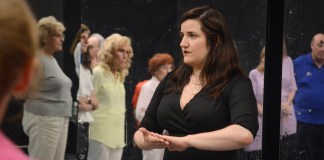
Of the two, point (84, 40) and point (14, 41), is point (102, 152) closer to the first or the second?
point (84, 40)

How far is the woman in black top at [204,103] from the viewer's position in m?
2.80

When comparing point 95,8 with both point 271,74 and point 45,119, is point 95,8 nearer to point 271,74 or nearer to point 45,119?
point 45,119

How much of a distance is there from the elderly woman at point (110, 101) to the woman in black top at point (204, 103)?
1.62 meters

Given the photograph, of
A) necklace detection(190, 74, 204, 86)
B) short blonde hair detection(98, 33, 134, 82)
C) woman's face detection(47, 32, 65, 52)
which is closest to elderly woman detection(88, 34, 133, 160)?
short blonde hair detection(98, 33, 134, 82)

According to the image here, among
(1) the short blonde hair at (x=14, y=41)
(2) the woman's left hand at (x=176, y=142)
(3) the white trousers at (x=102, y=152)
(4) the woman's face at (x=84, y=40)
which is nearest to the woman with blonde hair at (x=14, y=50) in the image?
(1) the short blonde hair at (x=14, y=41)

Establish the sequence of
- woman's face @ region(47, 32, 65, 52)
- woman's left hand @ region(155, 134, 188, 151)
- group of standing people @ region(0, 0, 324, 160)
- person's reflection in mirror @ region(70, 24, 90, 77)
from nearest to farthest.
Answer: group of standing people @ region(0, 0, 324, 160) → woman's left hand @ region(155, 134, 188, 151) → woman's face @ region(47, 32, 65, 52) → person's reflection in mirror @ region(70, 24, 90, 77)

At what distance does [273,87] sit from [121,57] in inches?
50.3

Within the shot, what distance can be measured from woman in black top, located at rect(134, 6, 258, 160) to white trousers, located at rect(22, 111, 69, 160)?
1.27m

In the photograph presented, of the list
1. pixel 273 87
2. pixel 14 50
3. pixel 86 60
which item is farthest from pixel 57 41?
pixel 14 50

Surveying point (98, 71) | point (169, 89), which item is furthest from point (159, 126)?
point (98, 71)

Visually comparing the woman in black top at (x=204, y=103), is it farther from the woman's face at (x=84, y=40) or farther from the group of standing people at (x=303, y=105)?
the woman's face at (x=84, y=40)

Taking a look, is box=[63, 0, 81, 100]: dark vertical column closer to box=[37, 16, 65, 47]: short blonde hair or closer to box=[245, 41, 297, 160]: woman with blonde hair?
box=[37, 16, 65, 47]: short blonde hair

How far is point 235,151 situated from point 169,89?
0.40 m

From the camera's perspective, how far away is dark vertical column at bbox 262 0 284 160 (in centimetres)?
412
